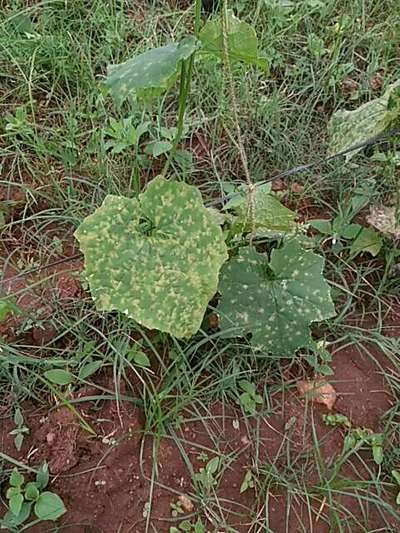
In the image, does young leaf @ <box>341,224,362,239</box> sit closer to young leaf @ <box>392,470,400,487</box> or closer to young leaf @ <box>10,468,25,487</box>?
young leaf @ <box>392,470,400,487</box>

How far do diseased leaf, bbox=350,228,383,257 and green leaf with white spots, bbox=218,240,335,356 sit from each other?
23 cm

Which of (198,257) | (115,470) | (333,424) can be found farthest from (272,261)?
(115,470)

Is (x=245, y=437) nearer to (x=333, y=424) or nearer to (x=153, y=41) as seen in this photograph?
(x=333, y=424)

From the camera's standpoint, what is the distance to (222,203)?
171 cm

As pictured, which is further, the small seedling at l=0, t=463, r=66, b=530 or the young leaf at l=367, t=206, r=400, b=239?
the young leaf at l=367, t=206, r=400, b=239

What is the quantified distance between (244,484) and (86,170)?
91 centimetres

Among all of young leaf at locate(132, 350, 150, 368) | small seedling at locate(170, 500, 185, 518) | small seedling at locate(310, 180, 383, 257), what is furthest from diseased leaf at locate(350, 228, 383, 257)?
small seedling at locate(170, 500, 185, 518)

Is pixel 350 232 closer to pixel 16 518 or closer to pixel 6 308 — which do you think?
pixel 6 308

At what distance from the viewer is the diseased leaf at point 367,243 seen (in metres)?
1.65

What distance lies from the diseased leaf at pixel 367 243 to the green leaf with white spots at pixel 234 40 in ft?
1.70

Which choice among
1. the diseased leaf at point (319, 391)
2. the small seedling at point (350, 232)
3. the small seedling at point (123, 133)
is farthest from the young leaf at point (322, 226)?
the small seedling at point (123, 133)

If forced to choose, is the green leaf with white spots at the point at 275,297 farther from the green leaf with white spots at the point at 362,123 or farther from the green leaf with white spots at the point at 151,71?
the green leaf with white spots at the point at 151,71

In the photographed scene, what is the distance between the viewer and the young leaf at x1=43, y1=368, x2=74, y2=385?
4.68ft

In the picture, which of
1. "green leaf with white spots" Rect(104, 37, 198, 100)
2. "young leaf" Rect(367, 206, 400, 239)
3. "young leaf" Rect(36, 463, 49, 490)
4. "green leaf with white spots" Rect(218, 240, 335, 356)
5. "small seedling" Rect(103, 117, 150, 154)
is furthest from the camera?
"small seedling" Rect(103, 117, 150, 154)
